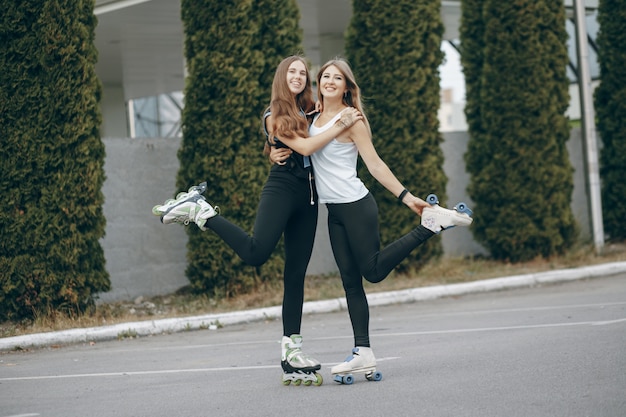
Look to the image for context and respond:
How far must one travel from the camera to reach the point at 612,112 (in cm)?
1716

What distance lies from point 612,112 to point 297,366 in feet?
40.4

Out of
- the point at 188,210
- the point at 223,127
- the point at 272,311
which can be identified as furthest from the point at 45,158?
the point at 188,210

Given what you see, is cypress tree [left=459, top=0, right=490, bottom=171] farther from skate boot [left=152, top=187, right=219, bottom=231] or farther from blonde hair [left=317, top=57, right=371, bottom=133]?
skate boot [left=152, top=187, right=219, bottom=231]

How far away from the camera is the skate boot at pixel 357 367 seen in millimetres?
6258

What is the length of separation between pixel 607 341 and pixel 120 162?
7291mm

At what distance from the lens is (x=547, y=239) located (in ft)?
49.1

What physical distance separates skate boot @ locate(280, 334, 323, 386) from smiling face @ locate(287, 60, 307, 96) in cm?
159

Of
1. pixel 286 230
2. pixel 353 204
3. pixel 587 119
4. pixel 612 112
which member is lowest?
pixel 286 230

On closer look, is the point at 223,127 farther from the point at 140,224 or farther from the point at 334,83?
the point at 334,83

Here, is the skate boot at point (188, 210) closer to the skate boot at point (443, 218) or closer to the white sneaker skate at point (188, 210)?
the white sneaker skate at point (188, 210)

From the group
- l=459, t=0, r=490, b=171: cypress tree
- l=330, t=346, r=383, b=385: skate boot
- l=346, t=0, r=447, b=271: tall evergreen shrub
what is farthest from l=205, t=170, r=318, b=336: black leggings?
l=459, t=0, r=490, b=171: cypress tree

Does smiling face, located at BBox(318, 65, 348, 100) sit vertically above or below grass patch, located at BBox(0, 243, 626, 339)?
above

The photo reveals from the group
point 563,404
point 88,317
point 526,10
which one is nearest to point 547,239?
point 526,10

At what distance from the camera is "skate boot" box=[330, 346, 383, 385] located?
246 inches
